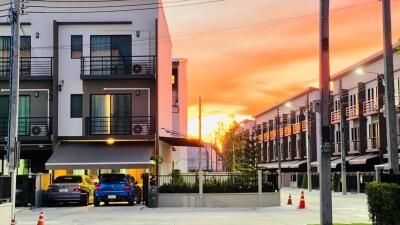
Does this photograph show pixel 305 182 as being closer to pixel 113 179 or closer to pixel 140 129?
pixel 140 129

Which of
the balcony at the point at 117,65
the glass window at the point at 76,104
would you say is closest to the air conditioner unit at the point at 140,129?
the balcony at the point at 117,65

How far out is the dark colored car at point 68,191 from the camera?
34.9m

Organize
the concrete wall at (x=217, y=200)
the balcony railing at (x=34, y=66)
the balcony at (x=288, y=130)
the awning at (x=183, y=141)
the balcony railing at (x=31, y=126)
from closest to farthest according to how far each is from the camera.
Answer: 1. the concrete wall at (x=217, y=200)
2. the balcony railing at (x=31, y=126)
3. the balcony railing at (x=34, y=66)
4. the awning at (x=183, y=141)
5. the balcony at (x=288, y=130)

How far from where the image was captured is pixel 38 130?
38.8 metres

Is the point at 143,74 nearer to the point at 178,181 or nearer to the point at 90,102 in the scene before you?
the point at 90,102

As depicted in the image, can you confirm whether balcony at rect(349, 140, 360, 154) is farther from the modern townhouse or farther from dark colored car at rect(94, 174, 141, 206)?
dark colored car at rect(94, 174, 141, 206)

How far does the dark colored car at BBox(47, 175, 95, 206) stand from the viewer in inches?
1374

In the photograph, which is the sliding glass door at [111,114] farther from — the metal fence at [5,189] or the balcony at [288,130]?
the balcony at [288,130]

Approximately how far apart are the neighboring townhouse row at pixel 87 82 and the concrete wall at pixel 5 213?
56.7 feet

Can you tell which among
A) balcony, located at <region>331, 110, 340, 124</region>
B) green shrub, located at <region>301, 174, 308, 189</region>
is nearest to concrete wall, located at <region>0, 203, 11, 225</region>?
green shrub, located at <region>301, 174, 308, 189</region>

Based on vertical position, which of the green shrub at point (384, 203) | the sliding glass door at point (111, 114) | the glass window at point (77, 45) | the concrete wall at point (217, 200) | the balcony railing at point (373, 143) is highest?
the glass window at point (77, 45)

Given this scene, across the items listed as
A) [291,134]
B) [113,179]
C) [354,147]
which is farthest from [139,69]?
[291,134]

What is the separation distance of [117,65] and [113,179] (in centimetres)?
762

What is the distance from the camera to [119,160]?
36125 mm
